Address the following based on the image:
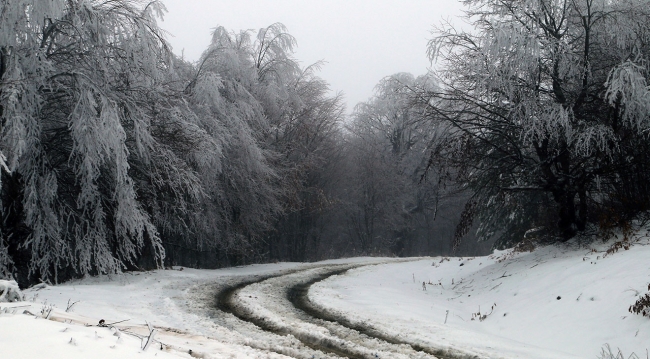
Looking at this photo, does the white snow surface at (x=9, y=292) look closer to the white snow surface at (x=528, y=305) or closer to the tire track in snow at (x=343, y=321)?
the tire track in snow at (x=343, y=321)

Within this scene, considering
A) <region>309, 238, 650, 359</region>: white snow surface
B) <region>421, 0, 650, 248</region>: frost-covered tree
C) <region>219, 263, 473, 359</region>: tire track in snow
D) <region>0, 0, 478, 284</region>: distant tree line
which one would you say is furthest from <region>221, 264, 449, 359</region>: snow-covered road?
<region>421, 0, 650, 248</region>: frost-covered tree

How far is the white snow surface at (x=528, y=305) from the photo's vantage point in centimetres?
711

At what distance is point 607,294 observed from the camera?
8195 millimetres

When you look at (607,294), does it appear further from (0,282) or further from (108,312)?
(0,282)

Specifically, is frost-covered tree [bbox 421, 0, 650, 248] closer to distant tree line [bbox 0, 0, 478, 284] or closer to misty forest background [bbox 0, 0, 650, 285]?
misty forest background [bbox 0, 0, 650, 285]

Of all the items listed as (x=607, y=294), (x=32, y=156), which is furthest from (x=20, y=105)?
(x=607, y=294)

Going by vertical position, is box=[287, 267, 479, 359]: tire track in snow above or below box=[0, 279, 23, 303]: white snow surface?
below

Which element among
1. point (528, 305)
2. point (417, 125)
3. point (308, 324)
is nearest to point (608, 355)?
point (528, 305)

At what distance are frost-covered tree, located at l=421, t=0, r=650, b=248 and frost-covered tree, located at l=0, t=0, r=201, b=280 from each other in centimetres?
752

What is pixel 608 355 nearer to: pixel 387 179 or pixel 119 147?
pixel 119 147

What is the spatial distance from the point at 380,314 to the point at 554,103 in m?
6.55

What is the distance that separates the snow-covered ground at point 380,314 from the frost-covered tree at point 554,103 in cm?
171

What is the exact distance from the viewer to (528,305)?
9422mm

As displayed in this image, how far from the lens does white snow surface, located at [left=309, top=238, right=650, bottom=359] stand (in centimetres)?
711
